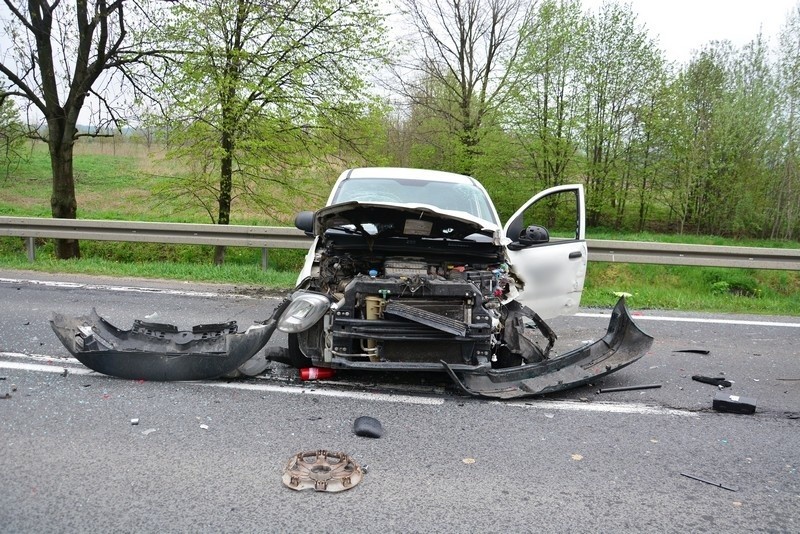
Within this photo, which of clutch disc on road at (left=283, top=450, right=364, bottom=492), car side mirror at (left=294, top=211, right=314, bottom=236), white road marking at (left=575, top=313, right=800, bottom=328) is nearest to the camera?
clutch disc on road at (left=283, top=450, right=364, bottom=492)

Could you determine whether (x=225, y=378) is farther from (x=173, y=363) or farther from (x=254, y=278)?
(x=254, y=278)

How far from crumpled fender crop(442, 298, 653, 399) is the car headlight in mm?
976

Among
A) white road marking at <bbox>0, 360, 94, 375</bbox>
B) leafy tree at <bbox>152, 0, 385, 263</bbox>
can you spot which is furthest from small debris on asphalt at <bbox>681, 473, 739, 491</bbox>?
leafy tree at <bbox>152, 0, 385, 263</bbox>

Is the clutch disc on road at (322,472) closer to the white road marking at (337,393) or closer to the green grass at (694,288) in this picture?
the white road marking at (337,393)

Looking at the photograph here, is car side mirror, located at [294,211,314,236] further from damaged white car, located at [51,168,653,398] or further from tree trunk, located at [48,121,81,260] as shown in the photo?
tree trunk, located at [48,121,81,260]

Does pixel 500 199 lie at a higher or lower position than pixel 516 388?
higher

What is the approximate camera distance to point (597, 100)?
2330cm

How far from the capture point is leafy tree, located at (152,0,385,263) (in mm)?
12758

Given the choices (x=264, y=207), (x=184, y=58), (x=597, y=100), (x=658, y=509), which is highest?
(x=597, y=100)

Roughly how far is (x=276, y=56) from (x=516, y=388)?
1084 cm

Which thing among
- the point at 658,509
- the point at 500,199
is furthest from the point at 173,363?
the point at 500,199

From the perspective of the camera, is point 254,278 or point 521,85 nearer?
point 254,278

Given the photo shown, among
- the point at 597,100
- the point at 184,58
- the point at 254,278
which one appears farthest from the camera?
→ the point at 597,100

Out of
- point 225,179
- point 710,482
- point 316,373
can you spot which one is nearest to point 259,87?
point 225,179
